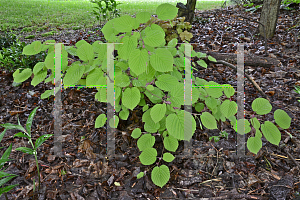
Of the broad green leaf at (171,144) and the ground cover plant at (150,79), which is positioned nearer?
the ground cover plant at (150,79)

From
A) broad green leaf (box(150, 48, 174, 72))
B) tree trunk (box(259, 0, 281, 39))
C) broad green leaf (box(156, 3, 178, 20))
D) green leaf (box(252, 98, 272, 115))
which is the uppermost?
tree trunk (box(259, 0, 281, 39))

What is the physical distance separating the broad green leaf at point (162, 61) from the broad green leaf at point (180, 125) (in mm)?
253

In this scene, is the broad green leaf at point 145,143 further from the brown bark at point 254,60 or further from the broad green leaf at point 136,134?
the brown bark at point 254,60

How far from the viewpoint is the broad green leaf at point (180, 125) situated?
95cm

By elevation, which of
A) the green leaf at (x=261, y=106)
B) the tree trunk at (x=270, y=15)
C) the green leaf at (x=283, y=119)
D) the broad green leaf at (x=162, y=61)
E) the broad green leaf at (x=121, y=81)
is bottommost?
the green leaf at (x=283, y=119)

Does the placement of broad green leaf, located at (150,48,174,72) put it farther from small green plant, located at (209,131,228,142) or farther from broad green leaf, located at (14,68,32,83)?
small green plant, located at (209,131,228,142)

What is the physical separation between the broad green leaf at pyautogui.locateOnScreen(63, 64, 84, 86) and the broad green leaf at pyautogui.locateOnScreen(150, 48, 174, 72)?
1.29 feet

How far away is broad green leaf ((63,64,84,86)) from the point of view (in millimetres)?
980

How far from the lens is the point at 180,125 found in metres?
0.96

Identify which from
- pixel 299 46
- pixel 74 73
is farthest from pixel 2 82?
pixel 299 46

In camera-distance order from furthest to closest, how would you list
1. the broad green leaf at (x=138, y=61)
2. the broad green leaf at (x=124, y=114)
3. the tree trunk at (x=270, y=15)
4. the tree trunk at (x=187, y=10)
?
the tree trunk at (x=187, y=10) → the tree trunk at (x=270, y=15) → the broad green leaf at (x=124, y=114) → the broad green leaf at (x=138, y=61)

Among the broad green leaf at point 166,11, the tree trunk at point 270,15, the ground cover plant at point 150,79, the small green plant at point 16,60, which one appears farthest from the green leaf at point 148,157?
the tree trunk at point 270,15

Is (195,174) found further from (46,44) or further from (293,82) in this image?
(293,82)

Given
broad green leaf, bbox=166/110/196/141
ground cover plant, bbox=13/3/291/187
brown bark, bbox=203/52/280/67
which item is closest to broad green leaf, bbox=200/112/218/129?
ground cover plant, bbox=13/3/291/187
